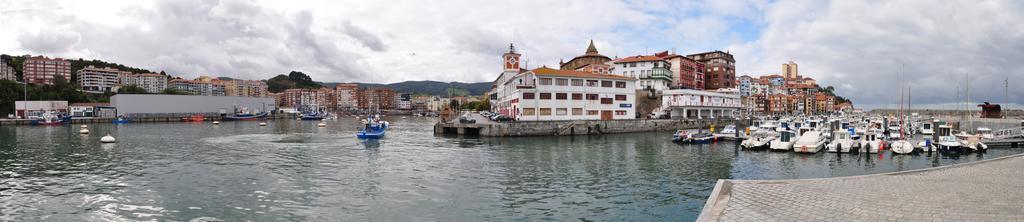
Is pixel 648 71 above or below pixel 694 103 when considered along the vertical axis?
above

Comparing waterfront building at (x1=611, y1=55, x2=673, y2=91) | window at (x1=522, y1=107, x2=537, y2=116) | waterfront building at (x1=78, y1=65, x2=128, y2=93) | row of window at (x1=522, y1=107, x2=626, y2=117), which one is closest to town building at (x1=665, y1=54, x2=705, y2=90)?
waterfront building at (x1=611, y1=55, x2=673, y2=91)

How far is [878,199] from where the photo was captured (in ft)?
35.9

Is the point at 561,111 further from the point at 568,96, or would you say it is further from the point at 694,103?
the point at 694,103

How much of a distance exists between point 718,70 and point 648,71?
25.5 m

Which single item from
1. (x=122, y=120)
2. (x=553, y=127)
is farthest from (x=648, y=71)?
(x=122, y=120)

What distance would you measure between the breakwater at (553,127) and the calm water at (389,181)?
12.7m

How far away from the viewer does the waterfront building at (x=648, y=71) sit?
81188 millimetres

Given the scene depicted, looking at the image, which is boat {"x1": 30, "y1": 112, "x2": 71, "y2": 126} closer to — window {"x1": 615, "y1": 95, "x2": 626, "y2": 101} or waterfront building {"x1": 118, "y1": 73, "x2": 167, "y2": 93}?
waterfront building {"x1": 118, "y1": 73, "x2": 167, "y2": 93}

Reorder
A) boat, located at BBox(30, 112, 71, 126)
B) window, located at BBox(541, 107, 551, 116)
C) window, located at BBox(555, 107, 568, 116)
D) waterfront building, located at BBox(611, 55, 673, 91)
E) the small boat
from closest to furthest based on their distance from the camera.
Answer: window, located at BBox(541, 107, 551, 116)
window, located at BBox(555, 107, 568, 116)
waterfront building, located at BBox(611, 55, 673, 91)
boat, located at BBox(30, 112, 71, 126)
the small boat

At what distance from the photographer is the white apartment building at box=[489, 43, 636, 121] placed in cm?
5438

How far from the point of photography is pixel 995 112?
78.9 m

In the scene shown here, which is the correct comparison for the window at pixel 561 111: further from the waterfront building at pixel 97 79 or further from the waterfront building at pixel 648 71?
the waterfront building at pixel 97 79

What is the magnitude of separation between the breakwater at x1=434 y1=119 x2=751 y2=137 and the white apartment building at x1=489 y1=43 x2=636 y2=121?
2.75m

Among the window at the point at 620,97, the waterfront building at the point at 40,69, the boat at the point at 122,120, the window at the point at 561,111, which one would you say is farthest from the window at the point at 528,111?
the waterfront building at the point at 40,69
